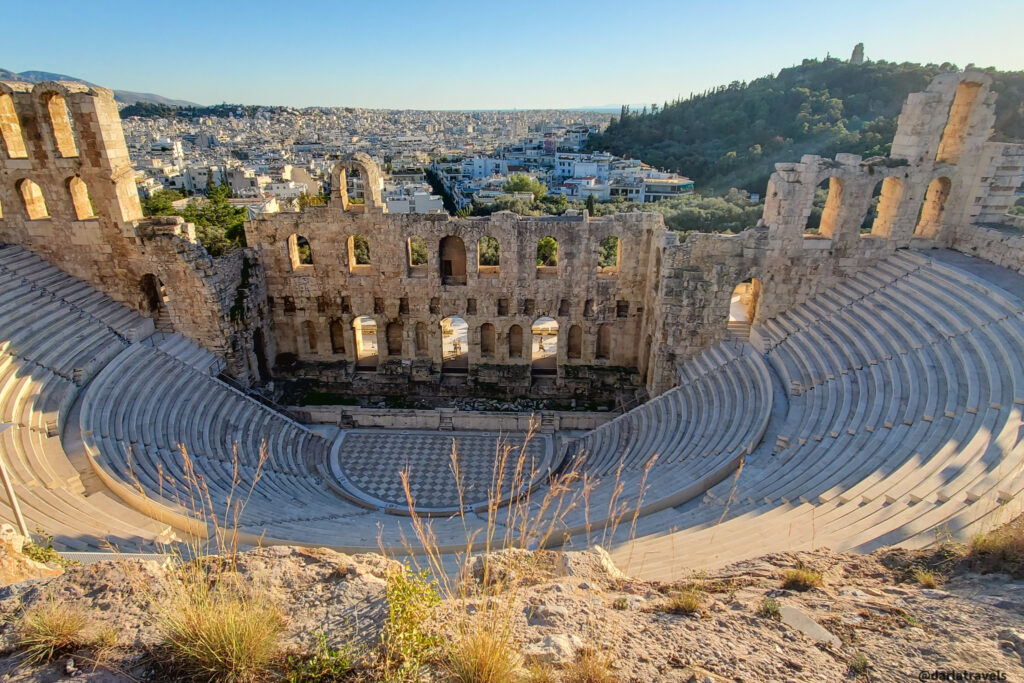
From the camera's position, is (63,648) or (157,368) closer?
(63,648)

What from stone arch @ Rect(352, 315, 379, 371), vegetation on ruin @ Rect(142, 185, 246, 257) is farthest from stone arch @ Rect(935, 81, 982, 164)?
vegetation on ruin @ Rect(142, 185, 246, 257)

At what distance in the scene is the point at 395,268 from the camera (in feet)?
70.1

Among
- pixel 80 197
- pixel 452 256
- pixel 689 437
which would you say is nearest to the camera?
pixel 689 437

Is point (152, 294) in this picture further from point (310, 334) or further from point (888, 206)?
point (888, 206)

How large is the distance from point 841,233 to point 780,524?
12483mm

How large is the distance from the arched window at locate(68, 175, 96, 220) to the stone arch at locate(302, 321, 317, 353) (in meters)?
7.58

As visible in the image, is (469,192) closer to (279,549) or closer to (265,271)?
(265,271)

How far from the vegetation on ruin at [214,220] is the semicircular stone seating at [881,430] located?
1933 centimetres

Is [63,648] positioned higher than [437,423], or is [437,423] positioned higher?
[63,648]

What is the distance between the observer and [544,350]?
84.0 ft

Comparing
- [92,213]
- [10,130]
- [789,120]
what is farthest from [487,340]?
[789,120]

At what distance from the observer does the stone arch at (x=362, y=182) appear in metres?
20.0

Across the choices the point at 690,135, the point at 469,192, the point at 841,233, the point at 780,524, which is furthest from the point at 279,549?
the point at 690,135

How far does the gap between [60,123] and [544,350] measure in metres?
18.6
